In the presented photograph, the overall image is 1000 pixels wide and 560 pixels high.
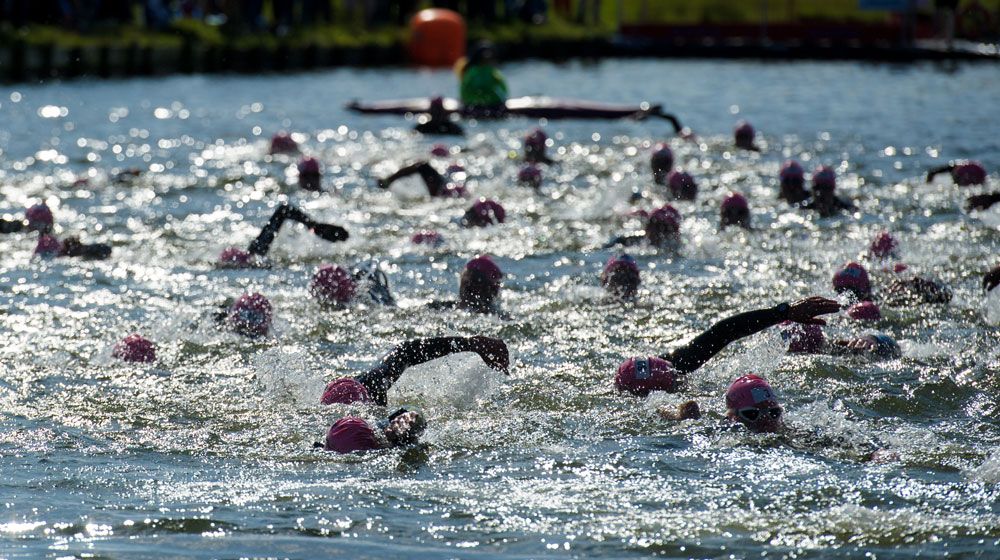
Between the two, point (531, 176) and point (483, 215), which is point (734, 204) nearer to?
point (483, 215)

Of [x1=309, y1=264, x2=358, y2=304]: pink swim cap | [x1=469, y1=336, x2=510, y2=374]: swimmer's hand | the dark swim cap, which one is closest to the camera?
[x1=469, y1=336, x2=510, y2=374]: swimmer's hand

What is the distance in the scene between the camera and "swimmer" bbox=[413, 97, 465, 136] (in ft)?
73.3

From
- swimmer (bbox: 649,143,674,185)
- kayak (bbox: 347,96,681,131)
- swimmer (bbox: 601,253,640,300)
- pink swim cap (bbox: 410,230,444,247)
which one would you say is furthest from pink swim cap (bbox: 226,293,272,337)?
kayak (bbox: 347,96,681,131)

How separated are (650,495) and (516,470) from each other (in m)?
0.74

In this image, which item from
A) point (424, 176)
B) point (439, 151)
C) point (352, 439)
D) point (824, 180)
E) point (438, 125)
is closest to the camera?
point (352, 439)

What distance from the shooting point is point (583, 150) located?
2075 centimetres

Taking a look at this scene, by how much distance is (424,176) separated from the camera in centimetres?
1608

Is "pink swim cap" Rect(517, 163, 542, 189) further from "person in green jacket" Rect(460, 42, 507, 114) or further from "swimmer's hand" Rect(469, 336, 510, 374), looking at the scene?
"swimmer's hand" Rect(469, 336, 510, 374)

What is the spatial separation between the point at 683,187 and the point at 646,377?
798cm

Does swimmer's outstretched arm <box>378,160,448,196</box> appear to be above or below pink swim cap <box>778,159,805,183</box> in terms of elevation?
below

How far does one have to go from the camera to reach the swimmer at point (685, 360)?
845cm

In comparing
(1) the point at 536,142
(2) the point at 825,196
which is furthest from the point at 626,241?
(1) the point at 536,142

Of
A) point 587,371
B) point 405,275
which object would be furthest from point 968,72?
point 587,371

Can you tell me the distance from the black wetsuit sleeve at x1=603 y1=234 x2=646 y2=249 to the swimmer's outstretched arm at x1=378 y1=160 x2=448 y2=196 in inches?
105
